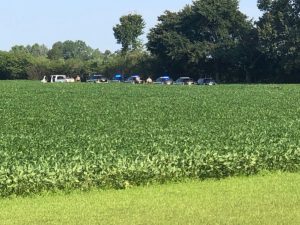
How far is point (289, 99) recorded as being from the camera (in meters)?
33.8

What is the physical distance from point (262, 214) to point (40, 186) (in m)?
4.33

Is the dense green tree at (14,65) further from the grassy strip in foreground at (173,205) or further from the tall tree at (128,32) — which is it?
the grassy strip in foreground at (173,205)

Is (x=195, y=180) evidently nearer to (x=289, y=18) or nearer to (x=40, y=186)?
(x=40, y=186)

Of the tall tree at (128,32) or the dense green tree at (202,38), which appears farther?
the tall tree at (128,32)

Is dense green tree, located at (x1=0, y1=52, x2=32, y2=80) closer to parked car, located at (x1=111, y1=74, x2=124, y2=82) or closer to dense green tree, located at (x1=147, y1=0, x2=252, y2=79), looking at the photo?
parked car, located at (x1=111, y1=74, x2=124, y2=82)

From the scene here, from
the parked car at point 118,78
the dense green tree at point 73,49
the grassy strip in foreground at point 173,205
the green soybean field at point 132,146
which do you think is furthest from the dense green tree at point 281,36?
the dense green tree at point 73,49

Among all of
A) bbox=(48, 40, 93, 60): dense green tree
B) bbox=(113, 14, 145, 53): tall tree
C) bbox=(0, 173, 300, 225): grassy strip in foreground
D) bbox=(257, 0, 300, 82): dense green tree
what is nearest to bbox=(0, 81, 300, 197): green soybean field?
bbox=(0, 173, 300, 225): grassy strip in foreground

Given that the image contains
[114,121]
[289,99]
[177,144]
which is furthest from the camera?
[289,99]

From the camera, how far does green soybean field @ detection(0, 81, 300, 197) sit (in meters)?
11.2

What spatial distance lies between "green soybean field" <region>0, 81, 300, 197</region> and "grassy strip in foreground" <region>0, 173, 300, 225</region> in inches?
14.0

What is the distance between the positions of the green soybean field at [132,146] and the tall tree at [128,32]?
7541 cm

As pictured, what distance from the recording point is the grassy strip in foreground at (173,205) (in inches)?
325

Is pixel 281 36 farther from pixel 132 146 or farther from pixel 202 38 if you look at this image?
pixel 132 146

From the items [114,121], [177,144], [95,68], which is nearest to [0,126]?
[114,121]
